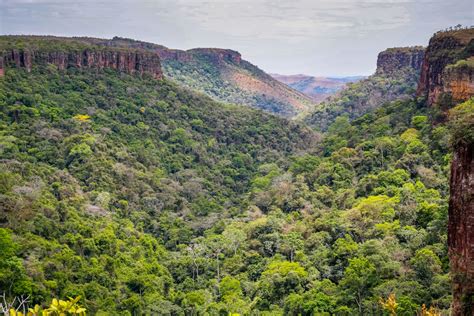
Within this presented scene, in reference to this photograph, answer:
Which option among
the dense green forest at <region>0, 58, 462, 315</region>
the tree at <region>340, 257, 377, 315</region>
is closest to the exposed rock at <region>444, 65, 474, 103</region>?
the dense green forest at <region>0, 58, 462, 315</region>

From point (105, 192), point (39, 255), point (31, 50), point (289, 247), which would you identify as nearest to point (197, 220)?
point (105, 192)

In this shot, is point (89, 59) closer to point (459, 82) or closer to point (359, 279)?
point (459, 82)

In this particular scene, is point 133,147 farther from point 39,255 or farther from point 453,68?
point 453,68

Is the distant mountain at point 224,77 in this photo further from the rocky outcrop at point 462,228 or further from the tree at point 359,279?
the rocky outcrop at point 462,228

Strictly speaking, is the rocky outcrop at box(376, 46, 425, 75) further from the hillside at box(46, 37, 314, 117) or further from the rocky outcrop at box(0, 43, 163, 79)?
the rocky outcrop at box(0, 43, 163, 79)

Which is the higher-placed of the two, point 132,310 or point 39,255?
point 39,255

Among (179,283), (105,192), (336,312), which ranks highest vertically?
(105,192)

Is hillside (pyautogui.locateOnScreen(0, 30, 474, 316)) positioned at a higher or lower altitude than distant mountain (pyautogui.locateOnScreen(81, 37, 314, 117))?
lower
